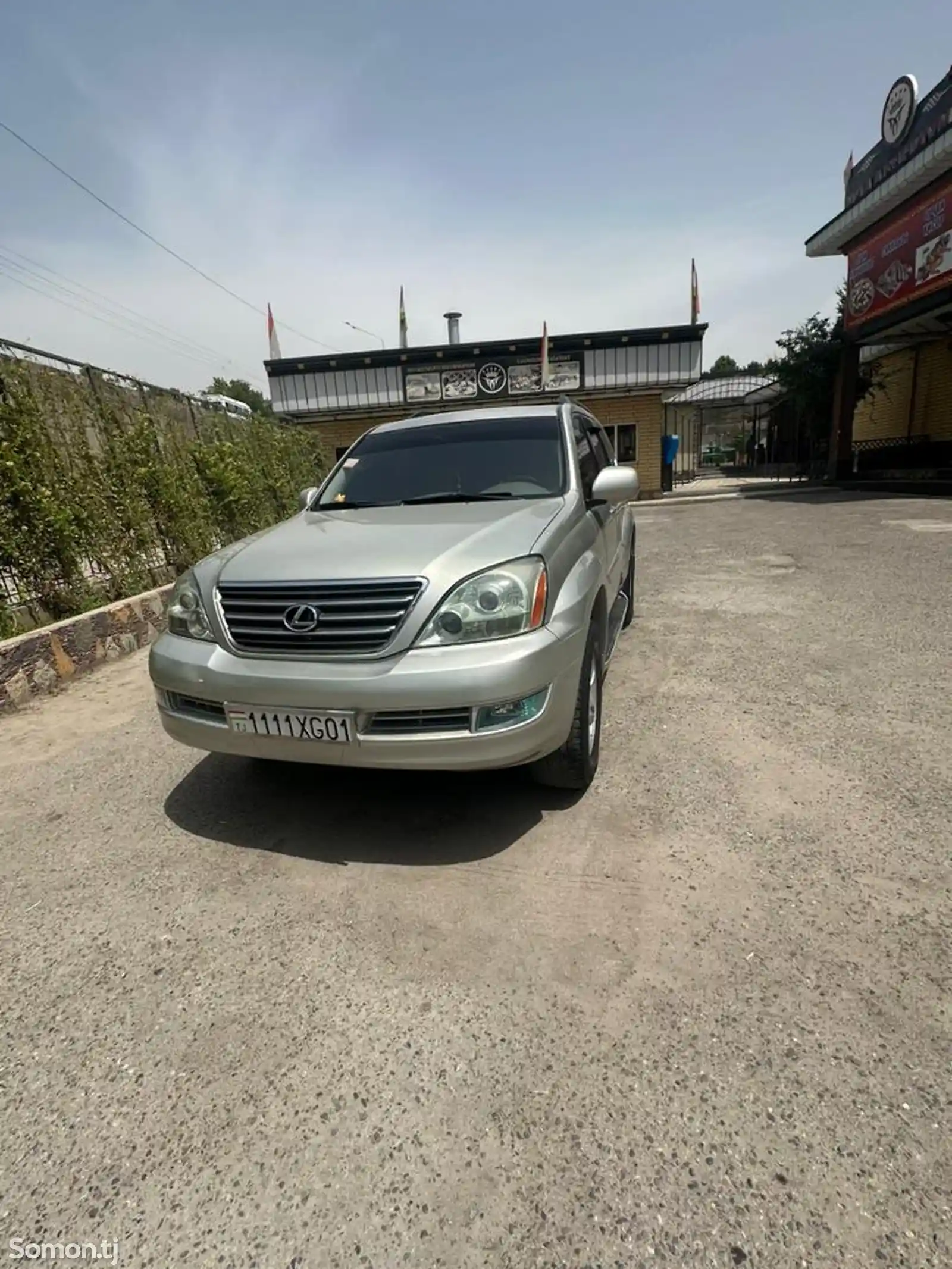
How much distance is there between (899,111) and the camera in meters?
12.8

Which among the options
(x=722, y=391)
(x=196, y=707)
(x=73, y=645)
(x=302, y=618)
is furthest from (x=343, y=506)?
(x=722, y=391)

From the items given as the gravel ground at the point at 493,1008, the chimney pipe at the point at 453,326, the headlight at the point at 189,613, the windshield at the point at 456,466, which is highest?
the chimney pipe at the point at 453,326

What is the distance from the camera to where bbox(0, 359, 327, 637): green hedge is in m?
4.66

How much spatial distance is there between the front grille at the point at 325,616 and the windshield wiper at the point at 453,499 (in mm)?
1018

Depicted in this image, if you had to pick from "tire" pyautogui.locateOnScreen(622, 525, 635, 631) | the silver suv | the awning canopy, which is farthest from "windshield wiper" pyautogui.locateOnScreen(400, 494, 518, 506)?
the awning canopy

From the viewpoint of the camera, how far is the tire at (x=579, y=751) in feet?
8.21

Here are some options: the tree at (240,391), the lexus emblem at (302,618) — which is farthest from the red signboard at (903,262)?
the tree at (240,391)

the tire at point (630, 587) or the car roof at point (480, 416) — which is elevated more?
the car roof at point (480, 416)

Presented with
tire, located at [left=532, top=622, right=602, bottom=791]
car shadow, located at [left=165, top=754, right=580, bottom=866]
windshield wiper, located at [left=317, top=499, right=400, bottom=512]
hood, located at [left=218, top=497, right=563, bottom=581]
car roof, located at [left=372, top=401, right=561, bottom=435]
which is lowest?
car shadow, located at [left=165, top=754, right=580, bottom=866]

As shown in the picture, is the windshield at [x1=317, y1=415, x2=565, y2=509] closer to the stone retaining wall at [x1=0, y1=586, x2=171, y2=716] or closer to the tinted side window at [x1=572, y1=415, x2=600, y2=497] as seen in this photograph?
the tinted side window at [x1=572, y1=415, x2=600, y2=497]

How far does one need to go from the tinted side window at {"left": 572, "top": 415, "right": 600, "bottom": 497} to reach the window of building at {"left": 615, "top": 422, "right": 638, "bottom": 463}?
50.9 ft

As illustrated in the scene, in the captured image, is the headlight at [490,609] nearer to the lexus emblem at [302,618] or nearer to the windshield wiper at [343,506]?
the lexus emblem at [302,618]

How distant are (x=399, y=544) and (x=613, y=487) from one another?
122 centimetres

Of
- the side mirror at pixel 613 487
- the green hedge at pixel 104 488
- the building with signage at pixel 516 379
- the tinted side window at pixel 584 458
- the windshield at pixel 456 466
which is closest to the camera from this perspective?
the side mirror at pixel 613 487
